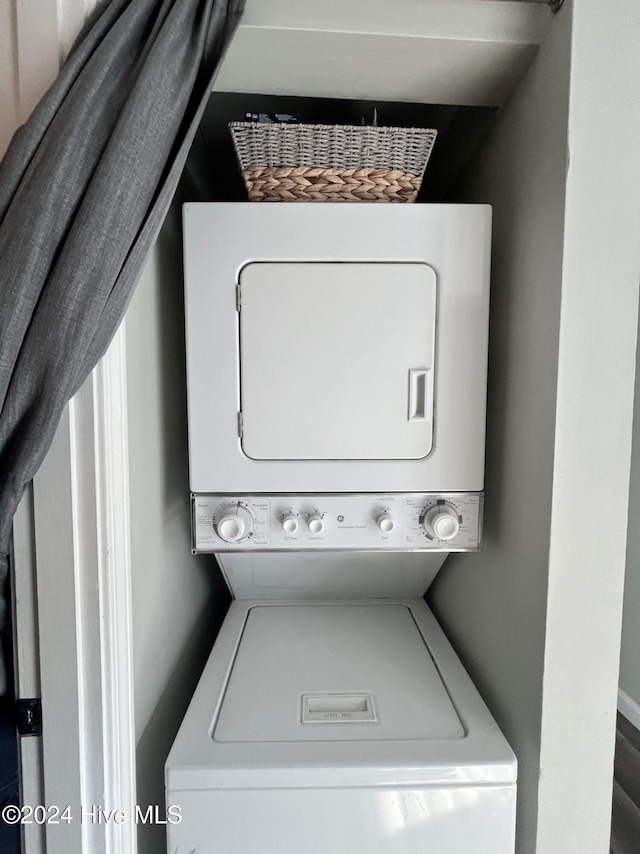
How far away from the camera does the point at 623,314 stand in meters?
0.85

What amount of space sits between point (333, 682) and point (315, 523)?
1.27ft

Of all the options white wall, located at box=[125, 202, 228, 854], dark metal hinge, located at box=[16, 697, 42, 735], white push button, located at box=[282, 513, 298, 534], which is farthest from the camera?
white push button, located at box=[282, 513, 298, 534]

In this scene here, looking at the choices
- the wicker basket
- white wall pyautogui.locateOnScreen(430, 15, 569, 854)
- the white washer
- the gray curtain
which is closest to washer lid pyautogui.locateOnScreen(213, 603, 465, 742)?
the white washer

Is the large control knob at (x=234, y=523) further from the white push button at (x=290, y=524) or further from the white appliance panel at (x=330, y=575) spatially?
the white appliance panel at (x=330, y=575)

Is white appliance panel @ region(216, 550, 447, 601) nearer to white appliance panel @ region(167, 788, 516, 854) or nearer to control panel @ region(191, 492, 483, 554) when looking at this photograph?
control panel @ region(191, 492, 483, 554)

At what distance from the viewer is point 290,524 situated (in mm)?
1087

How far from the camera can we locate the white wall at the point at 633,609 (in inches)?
95.4

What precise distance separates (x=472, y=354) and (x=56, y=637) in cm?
99

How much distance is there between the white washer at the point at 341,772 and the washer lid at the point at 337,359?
550mm

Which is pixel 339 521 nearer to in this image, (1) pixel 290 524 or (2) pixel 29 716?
(1) pixel 290 524

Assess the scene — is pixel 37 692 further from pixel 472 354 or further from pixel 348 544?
pixel 472 354

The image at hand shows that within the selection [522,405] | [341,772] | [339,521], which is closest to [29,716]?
[341,772]

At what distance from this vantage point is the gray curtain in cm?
70

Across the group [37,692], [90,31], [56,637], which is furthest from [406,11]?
[37,692]
